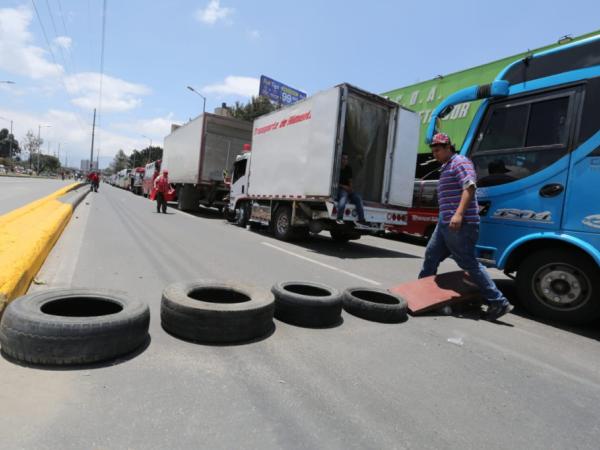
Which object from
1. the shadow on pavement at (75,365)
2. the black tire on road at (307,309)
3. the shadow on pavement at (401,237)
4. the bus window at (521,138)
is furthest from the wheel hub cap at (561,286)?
the shadow on pavement at (401,237)

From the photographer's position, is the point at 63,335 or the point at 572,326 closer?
the point at 63,335

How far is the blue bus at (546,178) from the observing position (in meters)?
4.03

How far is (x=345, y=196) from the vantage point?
8312 millimetres

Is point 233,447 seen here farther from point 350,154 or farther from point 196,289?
point 350,154

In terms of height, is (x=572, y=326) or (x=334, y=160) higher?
(x=334, y=160)

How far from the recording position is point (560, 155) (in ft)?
14.0

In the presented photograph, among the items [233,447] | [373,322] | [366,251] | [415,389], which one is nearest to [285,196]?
[366,251]

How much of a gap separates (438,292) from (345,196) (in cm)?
414

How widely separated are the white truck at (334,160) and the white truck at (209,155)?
5923mm

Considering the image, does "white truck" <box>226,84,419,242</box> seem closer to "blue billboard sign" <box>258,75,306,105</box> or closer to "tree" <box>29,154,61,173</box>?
"blue billboard sign" <box>258,75,306,105</box>

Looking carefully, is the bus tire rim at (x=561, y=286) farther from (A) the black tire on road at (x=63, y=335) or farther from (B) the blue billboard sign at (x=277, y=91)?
(B) the blue billboard sign at (x=277, y=91)

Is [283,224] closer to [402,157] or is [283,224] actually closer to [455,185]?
[402,157]

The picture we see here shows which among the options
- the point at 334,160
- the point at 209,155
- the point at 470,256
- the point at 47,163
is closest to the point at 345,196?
the point at 334,160

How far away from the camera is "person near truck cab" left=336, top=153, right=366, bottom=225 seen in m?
8.23
